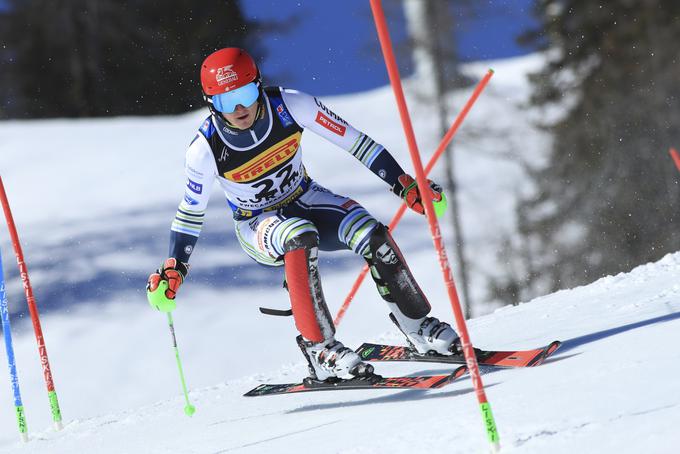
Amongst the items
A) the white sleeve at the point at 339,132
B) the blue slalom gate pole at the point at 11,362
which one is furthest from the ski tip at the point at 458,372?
the blue slalom gate pole at the point at 11,362

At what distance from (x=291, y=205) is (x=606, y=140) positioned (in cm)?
1556

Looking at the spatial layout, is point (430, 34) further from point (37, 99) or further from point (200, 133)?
point (200, 133)

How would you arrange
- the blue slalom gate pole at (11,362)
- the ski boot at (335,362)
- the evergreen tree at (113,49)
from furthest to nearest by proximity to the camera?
1. the evergreen tree at (113,49)
2. the blue slalom gate pole at (11,362)
3. the ski boot at (335,362)

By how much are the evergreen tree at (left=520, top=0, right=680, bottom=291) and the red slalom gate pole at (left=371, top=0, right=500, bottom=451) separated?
15356 mm

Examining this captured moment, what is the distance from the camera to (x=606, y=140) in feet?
61.3

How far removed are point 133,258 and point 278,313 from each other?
887cm

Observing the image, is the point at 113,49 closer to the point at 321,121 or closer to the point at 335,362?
the point at 321,121

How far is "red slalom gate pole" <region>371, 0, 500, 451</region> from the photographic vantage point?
7.99 feet

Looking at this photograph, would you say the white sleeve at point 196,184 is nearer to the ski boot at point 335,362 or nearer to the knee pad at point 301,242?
the knee pad at point 301,242

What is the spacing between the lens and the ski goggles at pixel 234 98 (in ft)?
12.9

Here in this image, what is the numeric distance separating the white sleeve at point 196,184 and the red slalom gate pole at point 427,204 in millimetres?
1681

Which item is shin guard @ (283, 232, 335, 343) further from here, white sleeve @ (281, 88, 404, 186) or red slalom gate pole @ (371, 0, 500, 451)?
red slalom gate pole @ (371, 0, 500, 451)

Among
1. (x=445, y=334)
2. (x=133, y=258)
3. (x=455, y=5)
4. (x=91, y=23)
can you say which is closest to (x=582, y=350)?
→ (x=445, y=334)

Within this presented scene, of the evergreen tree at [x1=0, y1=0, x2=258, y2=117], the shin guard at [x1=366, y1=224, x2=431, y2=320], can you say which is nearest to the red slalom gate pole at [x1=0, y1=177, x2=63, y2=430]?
the shin guard at [x1=366, y1=224, x2=431, y2=320]
